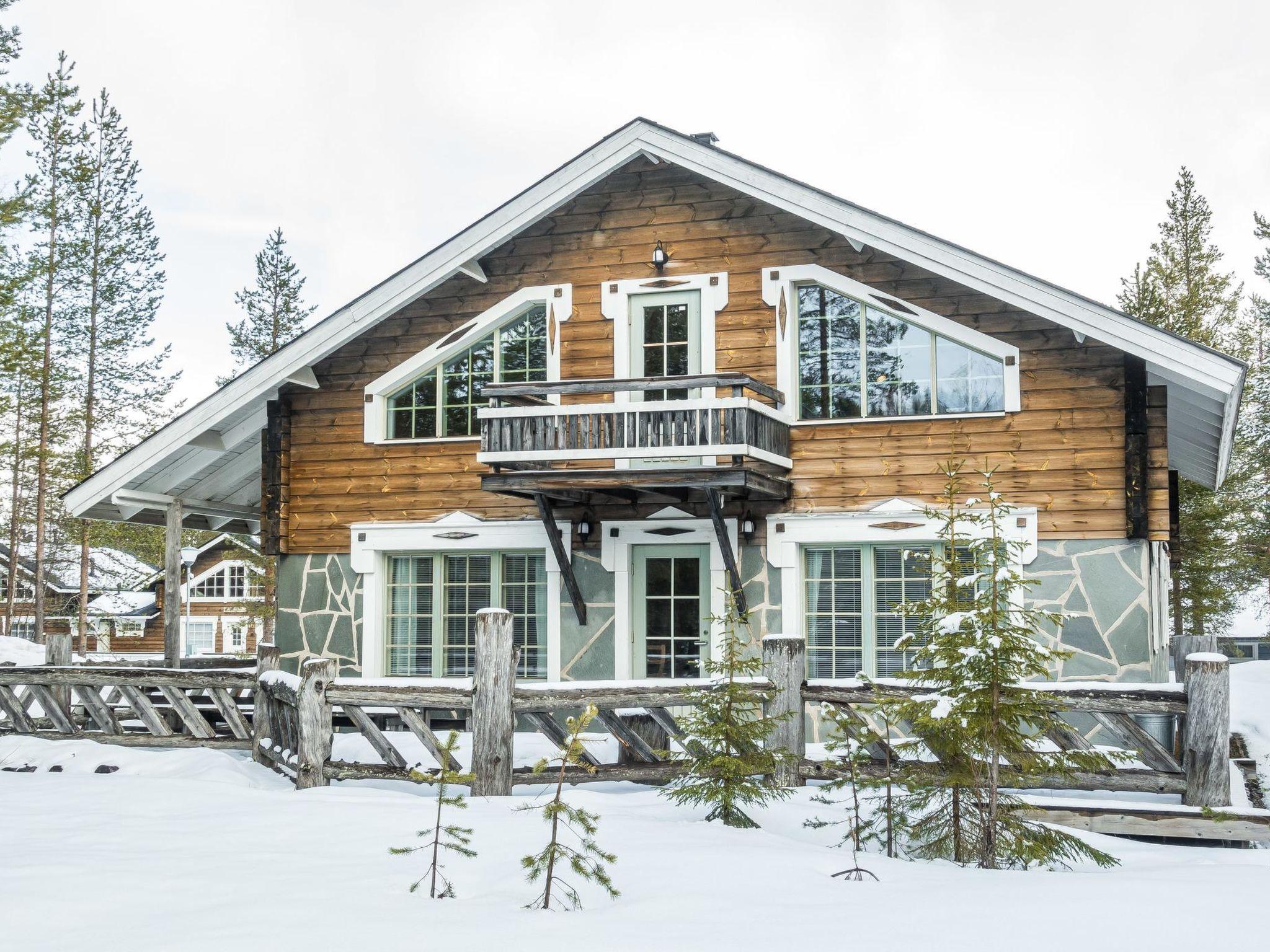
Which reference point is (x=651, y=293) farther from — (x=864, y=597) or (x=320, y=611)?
(x=320, y=611)

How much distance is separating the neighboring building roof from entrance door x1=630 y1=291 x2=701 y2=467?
28.9 m

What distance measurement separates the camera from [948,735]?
6.45 metres

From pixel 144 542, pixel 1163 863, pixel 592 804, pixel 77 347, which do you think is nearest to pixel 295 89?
pixel 77 347

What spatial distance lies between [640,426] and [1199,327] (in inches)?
836

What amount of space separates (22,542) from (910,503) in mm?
30631

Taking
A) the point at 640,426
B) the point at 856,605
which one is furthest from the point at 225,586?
the point at 856,605

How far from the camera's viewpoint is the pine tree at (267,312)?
3756 centimetres

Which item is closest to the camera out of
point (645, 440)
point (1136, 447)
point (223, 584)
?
point (1136, 447)

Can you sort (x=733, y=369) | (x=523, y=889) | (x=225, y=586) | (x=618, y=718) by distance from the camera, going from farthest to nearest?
(x=225, y=586) → (x=733, y=369) → (x=618, y=718) → (x=523, y=889)

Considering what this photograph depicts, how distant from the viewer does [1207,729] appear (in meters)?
7.32

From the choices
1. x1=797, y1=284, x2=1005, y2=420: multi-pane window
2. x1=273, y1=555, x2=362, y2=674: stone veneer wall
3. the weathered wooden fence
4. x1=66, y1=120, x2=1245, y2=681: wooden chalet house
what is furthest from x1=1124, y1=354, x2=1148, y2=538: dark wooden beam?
x1=273, y1=555, x2=362, y2=674: stone veneer wall

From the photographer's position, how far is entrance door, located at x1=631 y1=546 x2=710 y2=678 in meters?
12.5

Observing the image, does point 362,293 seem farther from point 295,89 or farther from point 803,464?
point 295,89

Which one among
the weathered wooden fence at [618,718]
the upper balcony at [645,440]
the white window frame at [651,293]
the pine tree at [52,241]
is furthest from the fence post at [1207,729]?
the pine tree at [52,241]
